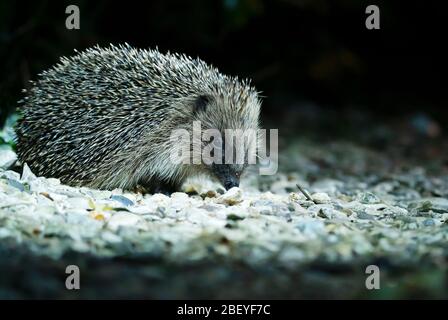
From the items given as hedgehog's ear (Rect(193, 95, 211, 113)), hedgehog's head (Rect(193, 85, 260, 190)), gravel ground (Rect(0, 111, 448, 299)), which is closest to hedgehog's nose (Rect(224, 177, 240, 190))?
hedgehog's head (Rect(193, 85, 260, 190))

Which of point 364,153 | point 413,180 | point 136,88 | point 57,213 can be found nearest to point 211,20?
point 364,153

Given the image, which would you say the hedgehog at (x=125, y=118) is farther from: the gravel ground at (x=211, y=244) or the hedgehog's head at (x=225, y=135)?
the gravel ground at (x=211, y=244)

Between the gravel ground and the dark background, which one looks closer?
the gravel ground

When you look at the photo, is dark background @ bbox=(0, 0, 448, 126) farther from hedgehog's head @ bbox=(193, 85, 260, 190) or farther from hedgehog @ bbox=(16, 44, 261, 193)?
hedgehog's head @ bbox=(193, 85, 260, 190)

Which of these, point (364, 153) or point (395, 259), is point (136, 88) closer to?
point (395, 259)

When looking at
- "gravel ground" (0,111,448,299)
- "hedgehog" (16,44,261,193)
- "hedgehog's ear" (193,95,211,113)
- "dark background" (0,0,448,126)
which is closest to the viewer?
"gravel ground" (0,111,448,299)

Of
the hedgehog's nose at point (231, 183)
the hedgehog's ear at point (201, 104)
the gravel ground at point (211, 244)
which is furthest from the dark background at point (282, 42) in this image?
the gravel ground at point (211, 244)

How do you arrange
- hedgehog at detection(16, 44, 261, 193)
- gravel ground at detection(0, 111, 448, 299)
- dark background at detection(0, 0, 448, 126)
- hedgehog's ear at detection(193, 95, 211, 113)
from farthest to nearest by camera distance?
dark background at detection(0, 0, 448, 126) < hedgehog's ear at detection(193, 95, 211, 113) < hedgehog at detection(16, 44, 261, 193) < gravel ground at detection(0, 111, 448, 299)
